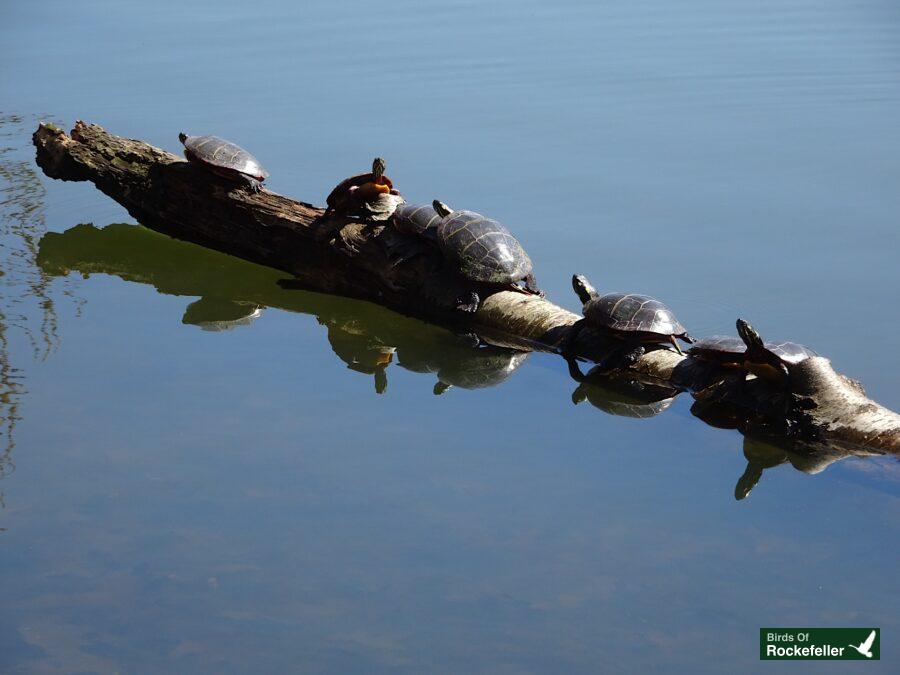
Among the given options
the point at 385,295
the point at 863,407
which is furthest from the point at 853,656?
the point at 385,295

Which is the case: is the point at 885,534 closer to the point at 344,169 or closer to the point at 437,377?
the point at 437,377

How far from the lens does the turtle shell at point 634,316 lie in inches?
267

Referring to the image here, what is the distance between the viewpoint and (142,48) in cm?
1722

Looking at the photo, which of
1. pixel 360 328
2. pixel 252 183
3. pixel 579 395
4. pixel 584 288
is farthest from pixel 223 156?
pixel 579 395

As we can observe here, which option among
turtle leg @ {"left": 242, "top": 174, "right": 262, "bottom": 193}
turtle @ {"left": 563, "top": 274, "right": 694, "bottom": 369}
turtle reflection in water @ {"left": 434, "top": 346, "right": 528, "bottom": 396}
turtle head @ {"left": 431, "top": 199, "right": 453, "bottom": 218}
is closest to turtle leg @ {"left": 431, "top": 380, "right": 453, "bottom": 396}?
turtle reflection in water @ {"left": 434, "top": 346, "right": 528, "bottom": 396}

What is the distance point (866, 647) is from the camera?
4.49m

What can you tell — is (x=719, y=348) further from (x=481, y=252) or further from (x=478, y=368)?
(x=481, y=252)

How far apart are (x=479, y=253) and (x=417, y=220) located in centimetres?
61

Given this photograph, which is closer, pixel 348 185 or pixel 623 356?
pixel 623 356

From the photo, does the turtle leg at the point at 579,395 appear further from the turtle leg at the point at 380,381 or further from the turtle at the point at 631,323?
the turtle leg at the point at 380,381

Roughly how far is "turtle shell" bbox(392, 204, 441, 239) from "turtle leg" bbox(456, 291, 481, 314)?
498 mm

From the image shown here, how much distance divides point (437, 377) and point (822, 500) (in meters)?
2.82

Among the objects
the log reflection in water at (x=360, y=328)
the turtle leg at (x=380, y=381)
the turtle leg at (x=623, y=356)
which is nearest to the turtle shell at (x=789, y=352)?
the log reflection in water at (x=360, y=328)

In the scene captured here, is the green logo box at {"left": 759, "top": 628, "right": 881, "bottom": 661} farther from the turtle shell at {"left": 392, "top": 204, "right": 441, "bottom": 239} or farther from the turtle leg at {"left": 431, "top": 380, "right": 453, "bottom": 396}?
the turtle shell at {"left": 392, "top": 204, "right": 441, "bottom": 239}
